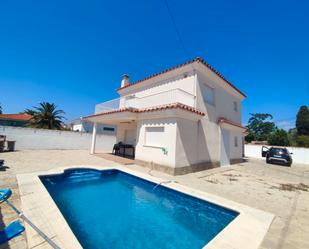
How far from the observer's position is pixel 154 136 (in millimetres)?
10258

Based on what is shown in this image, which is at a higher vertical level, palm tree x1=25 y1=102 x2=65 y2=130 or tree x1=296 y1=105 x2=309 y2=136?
tree x1=296 y1=105 x2=309 y2=136

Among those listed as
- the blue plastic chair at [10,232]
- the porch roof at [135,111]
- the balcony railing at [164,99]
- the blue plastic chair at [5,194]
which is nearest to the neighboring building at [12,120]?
the porch roof at [135,111]

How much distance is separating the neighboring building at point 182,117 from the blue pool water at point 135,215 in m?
2.87

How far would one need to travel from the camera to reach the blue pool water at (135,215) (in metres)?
3.73

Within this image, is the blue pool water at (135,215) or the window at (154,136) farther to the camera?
the window at (154,136)

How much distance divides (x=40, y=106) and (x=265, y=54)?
3340cm

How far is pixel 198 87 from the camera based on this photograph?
424 inches

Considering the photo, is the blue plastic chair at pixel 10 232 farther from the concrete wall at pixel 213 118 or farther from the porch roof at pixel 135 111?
the concrete wall at pixel 213 118

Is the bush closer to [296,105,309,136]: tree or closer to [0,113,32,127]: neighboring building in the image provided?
[296,105,309,136]: tree

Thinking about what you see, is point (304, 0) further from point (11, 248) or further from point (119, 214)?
point (11, 248)

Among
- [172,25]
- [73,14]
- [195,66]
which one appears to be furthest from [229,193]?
[73,14]

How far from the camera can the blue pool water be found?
12.2 ft

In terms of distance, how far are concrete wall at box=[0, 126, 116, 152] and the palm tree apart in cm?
1160

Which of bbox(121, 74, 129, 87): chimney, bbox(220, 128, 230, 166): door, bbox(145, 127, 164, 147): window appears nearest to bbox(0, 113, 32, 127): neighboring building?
bbox(121, 74, 129, 87): chimney
